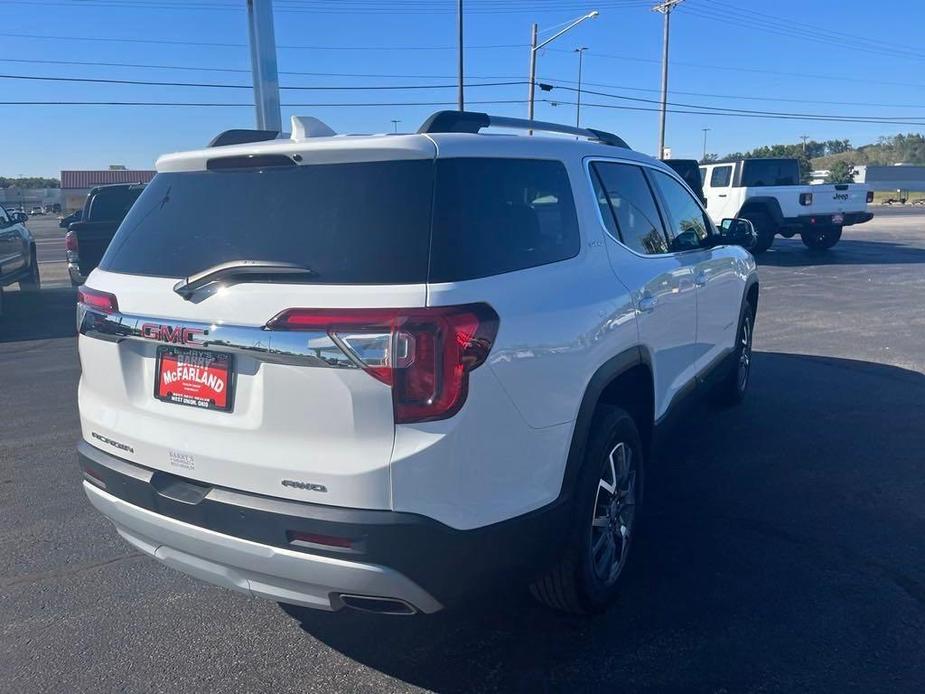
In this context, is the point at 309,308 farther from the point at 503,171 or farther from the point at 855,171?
the point at 855,171

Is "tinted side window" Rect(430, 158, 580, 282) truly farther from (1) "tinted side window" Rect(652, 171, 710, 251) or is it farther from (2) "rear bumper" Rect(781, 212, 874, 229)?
(2) "rear bumper" Rect(781, 212, 874, 229)

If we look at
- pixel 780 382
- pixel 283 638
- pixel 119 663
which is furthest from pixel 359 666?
pixel 780 382

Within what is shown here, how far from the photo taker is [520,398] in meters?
2.59

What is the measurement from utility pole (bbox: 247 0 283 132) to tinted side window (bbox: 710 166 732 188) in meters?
10.9

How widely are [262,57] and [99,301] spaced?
1056 centimetres

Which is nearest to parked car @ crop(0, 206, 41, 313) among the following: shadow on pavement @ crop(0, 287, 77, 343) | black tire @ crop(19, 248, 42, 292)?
black tire @ crop(19, 248, 42, 292)

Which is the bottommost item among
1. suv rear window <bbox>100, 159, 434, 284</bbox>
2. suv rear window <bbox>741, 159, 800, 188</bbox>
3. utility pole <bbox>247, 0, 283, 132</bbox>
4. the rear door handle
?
the rear door handle

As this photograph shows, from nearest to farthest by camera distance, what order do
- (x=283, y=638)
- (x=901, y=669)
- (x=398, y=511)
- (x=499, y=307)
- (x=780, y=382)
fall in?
(x=398, y=511) < (x=499, y=307) < (x=901, y=669) < (x=283, y=638) < (x=780, y=382)

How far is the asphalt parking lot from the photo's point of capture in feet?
9.68

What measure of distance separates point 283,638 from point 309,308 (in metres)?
1.56

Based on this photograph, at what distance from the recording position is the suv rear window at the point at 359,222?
8.17ft

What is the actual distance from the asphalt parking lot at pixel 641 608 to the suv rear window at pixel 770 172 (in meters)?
13.5

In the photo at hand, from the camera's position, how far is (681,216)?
487 centimetres

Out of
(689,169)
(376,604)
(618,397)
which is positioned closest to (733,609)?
(618,397)
